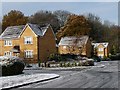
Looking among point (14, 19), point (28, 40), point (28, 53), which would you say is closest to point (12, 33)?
point (28, 40)

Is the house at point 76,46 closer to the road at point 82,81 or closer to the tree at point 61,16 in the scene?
the tree at point 61,16

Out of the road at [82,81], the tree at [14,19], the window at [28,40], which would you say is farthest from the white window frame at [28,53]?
the road at [82,81]

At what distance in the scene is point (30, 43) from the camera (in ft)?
215

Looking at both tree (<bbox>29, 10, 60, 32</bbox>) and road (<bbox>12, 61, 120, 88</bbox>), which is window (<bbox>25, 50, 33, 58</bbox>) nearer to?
road (<bbox>12, 61, 120, 88</bbox>)

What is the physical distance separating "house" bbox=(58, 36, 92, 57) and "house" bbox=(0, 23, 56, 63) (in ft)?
38.3

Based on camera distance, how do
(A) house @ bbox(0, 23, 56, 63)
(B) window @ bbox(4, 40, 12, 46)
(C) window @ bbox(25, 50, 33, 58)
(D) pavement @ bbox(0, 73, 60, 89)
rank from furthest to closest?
(B) window @ bbox(4, 40, 12, 46) → (C) window @ bbox(25, 50, 33, 58) → (A) house @ bbox(0, 23, 56, 63) → (D) pavement @ bbox(0, 73, 60, 89)

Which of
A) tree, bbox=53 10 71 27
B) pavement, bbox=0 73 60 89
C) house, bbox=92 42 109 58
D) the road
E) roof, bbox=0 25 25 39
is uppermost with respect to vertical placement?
tree, bbox=53 10 71 27

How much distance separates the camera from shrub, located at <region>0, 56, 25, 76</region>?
30.0 metres

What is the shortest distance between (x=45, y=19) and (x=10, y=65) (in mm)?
85412

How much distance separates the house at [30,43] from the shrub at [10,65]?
102 feet

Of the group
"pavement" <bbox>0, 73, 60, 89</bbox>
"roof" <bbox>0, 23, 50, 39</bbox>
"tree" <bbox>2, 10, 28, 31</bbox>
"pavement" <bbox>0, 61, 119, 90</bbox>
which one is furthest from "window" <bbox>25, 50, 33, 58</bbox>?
"pavement" <bbox>0, 73, 60, 89</bbox>

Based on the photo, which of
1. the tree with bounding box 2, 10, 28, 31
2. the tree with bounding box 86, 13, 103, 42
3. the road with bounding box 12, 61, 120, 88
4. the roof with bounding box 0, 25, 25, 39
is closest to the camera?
the road with bounding box 12, 61, 120, 88

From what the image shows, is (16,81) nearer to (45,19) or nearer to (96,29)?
(96,29)

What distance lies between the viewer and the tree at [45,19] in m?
112
